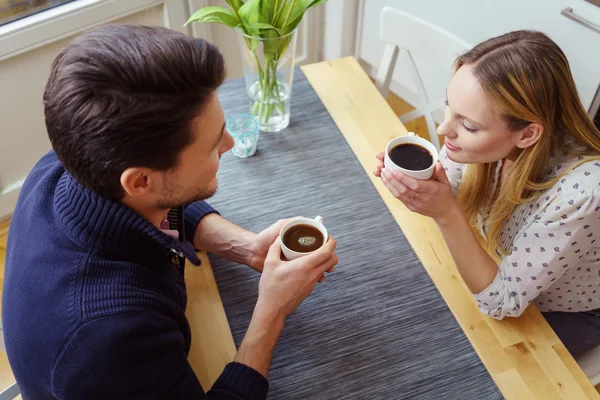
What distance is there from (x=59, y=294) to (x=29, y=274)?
0.09 meters

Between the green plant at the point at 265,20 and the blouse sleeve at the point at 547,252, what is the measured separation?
0.71 m

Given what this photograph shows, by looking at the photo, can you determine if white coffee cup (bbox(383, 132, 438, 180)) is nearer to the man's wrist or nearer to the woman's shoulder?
the woman's shoulder

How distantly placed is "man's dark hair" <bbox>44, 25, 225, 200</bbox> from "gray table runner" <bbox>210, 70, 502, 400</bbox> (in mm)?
415

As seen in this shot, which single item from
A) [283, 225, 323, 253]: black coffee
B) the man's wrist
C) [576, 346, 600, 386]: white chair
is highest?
[283, 225, 323, 253]: black coffee

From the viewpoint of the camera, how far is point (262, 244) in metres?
1.17

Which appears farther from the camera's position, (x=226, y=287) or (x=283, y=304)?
(x=226, y=287)

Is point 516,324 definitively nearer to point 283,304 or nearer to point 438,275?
point 438,275

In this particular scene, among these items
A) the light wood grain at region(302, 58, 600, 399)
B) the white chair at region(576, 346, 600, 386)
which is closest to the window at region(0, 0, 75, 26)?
the light wood grain at region(302, 58, 600, 399)

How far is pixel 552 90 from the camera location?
3.67 feet

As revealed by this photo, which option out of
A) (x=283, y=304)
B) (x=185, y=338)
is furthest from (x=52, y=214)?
(x=283, y=304)

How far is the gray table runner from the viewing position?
3.36ft

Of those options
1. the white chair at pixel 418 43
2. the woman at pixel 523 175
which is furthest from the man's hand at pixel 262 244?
the white chair at pixel 418 43

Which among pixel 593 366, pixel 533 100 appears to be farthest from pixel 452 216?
pixel 593 366

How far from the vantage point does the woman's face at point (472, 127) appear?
1163 mm
